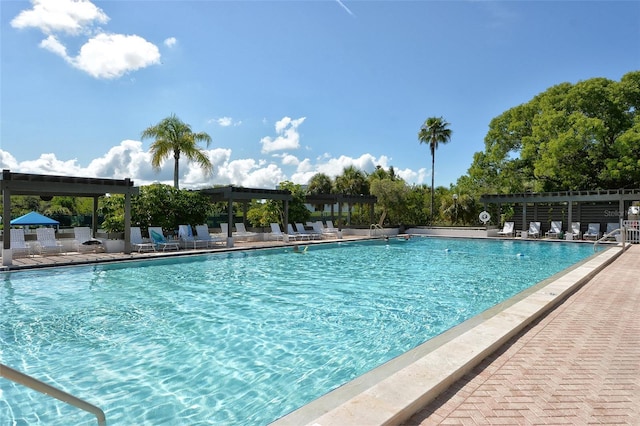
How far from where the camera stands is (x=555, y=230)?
2298 centimetres

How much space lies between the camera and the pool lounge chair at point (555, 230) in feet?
74.7

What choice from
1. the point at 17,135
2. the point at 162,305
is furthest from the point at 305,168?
the point at 162,305

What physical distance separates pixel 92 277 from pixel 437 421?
10.5 metres

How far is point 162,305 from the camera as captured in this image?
7.64 m

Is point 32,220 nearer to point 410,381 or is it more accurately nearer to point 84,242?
point 84,242

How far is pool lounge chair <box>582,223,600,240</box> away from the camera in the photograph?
2163cm

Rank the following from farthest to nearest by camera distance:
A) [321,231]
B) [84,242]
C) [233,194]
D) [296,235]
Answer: [321,231] → [296,235] → [233,194] → [84,242]

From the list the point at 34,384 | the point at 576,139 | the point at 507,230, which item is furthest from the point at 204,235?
the point at 576,139

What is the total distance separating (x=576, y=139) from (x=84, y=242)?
2636cm

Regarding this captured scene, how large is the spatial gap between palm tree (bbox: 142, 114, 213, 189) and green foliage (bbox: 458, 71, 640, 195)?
2195 centimetres

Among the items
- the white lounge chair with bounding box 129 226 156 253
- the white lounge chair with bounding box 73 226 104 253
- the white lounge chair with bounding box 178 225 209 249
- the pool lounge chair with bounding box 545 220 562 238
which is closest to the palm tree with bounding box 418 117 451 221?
the pool lounge chair with bounding box 545 220 562 238

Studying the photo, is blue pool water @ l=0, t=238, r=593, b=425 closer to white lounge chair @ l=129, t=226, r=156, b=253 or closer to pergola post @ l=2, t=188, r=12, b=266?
pergola post @ l=2, t=188, r=12, b=266

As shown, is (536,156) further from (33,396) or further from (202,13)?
(33,396)

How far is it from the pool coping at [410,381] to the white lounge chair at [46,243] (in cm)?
1389
